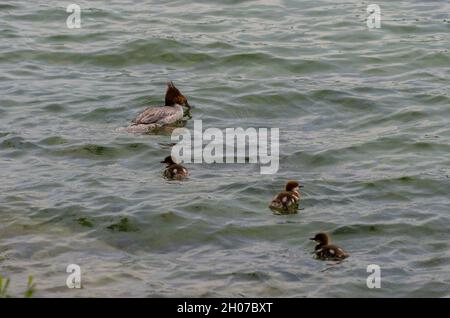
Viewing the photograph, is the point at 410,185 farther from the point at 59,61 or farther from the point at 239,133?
the point at 59,61

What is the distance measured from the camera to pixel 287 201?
11.4 meters

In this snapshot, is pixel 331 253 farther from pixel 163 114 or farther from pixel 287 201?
pixel 163 114

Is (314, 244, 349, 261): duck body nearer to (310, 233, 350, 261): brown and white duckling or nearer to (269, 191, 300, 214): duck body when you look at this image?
(310, 233, 350, 261): brown and white duckling

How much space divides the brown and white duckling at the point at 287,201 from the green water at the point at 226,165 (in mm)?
151

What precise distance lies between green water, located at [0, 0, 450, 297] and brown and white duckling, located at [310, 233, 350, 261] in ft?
0.41

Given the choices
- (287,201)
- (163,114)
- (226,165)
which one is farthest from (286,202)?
(163,114)

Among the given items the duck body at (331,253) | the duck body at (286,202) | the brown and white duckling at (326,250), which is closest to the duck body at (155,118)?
the duck body at (286,202)

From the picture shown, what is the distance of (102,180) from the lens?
12.7 metres

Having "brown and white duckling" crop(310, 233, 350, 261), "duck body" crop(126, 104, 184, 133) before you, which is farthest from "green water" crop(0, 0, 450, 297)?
"duck body" crop(126, 104, 184, 133)

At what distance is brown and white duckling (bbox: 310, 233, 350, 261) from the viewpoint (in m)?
10.2

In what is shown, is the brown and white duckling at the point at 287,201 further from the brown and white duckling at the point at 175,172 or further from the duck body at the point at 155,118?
the duck body at the point at 155,118

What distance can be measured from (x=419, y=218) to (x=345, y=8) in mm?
9937

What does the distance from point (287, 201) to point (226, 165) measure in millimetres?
2021
